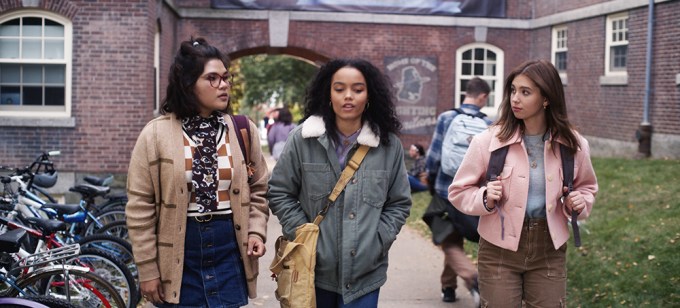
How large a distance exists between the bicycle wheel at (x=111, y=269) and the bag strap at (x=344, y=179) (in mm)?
2904

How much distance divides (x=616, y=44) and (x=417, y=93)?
4982mm

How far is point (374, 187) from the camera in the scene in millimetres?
3959

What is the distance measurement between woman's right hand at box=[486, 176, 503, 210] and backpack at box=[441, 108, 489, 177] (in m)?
2.47

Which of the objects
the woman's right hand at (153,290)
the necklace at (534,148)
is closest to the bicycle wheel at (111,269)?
the woman's right hand at (153,290)

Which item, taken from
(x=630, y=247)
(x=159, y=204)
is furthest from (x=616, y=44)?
(x=159, y=204)

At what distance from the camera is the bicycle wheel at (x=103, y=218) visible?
871 centimetres

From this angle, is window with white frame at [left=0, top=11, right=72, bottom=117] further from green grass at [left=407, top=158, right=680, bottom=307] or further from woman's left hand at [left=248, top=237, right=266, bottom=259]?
woman's left hand at [left=248, top=237, right=266, bottom=259]

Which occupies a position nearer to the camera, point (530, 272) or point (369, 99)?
point (369, 99)

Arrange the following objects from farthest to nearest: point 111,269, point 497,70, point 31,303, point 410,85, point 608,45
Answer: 1. point 497,70
2. point 410,85
3. point 608,45
4. point 111,269
5. point 31,303

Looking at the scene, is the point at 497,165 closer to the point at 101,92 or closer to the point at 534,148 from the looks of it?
the point at 534,148

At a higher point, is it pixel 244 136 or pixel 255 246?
pixel 244 136

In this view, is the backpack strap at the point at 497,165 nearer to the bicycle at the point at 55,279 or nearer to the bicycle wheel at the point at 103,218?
the bicycle at the point at 55,279

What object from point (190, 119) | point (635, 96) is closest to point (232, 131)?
point (190, 119)

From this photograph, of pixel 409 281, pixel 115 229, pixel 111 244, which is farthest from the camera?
pixel 115 229
